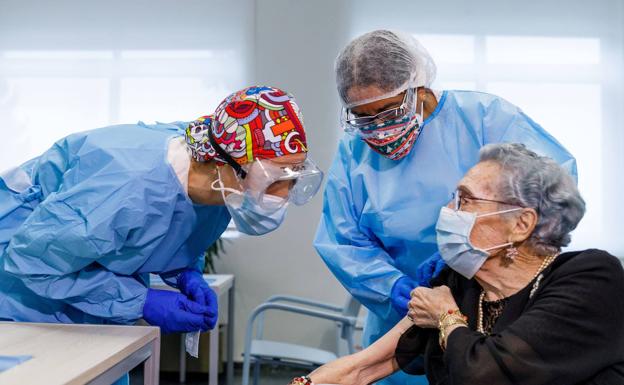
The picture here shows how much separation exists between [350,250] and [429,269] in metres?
0.22

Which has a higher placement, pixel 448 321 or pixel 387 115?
pixel 387 115

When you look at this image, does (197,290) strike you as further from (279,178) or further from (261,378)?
(261,378)

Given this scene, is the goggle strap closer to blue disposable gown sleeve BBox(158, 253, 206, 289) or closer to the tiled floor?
blue disposable gown sleeve BBox(158, 253, 206, 289)

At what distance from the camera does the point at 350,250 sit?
1.71 metres

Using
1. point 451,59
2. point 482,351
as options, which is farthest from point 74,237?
point 451,59

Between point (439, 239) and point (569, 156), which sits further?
point (569, 156)

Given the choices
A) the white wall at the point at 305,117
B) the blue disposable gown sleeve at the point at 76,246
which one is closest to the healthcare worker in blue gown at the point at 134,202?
the blue disposable gown sleeve at the point at 76,246

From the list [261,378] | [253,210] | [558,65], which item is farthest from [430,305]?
[558,65]

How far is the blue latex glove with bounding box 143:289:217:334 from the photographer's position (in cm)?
160

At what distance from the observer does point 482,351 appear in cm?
116

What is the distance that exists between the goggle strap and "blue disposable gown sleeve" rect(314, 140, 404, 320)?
0.34m

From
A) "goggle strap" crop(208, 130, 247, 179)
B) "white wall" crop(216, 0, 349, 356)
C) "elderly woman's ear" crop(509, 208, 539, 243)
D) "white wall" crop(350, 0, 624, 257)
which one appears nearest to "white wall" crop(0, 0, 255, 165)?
"white wall" crop(216, 0, 349, 356)

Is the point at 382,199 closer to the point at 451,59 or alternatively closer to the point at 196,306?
the point at 196,306

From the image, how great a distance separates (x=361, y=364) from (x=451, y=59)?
335 cm
